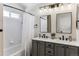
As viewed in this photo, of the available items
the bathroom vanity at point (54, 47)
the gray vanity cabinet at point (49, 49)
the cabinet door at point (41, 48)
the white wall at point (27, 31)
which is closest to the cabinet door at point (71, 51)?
the bathroom vanity at point (54, 47)

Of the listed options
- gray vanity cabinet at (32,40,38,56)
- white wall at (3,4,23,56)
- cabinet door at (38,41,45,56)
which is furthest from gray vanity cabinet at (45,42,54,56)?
white wall at (3,4,23,56)

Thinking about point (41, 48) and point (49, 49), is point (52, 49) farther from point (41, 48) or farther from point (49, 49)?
point (41, 48)

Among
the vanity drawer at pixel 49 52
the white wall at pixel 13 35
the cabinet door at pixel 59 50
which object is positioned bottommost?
the vanity drawer at pixel 49 52

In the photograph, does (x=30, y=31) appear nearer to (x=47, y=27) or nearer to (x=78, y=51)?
(x=47, y=27)

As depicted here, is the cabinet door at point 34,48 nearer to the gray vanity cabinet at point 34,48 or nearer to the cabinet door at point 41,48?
the gray vanity cabinet at point 34,48

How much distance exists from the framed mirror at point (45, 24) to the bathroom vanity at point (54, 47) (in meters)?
0.43

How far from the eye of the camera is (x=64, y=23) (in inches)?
110

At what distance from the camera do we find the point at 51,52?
105 inches

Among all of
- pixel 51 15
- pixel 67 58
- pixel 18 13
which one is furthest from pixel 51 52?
pixel 67 58

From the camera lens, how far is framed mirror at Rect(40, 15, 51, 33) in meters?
3.09

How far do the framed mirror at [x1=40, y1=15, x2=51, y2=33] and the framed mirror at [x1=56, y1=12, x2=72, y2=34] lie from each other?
10.9 inches

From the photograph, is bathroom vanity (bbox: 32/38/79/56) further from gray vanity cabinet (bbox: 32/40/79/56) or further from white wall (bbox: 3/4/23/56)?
white wall (bbox: 3/4/23/56)

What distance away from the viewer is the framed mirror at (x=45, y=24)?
3094mm

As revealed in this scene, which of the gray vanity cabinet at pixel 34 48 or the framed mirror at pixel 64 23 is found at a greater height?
the framed mirror at pixel 64 23
